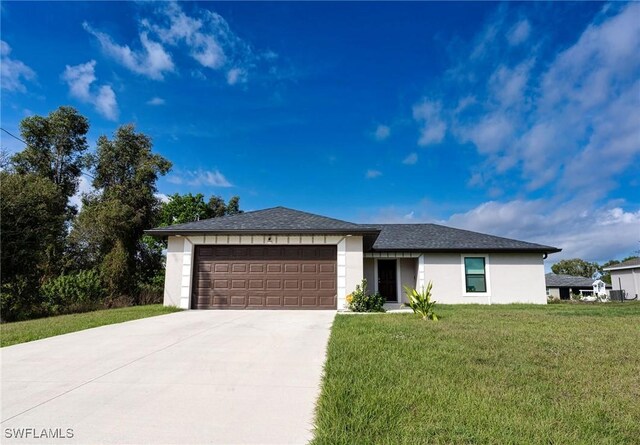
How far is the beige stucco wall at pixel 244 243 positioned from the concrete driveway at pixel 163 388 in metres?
5.58

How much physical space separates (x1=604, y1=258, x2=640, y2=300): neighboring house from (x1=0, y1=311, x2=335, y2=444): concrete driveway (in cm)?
2878

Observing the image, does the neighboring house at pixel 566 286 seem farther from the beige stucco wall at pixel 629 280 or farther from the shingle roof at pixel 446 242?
the shingle roof at pixel 446 242

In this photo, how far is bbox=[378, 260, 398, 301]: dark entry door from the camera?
669 inches

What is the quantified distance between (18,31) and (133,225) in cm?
1205

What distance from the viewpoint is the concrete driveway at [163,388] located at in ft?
9.41

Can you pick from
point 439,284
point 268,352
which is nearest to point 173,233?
point 268,352

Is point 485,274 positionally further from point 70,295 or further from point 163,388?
point 70,295

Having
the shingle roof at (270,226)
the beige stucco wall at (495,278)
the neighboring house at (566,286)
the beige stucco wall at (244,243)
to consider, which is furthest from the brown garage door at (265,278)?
the neighboring house at (566,286)

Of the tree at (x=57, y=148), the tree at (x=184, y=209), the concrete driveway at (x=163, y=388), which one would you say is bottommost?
the concrete driveway at (x=163, y=388)

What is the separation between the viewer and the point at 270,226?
12773mm

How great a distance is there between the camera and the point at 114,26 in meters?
11.6

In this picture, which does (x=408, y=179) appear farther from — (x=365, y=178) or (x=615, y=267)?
(x=615, y=267)

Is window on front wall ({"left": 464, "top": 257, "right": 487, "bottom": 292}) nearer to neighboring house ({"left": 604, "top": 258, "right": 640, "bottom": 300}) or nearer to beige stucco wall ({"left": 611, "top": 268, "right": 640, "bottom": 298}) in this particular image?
neighboring house ({"left": 604, "top": 258, "right": 640, "bottom": 300})

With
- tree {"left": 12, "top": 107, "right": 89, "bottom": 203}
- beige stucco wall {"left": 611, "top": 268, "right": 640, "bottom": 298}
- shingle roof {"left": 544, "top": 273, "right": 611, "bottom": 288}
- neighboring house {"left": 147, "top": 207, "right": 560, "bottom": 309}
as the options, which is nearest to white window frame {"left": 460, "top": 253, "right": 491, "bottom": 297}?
neighboring house {"left": 147, "top": 207, "right": 560, "bottom": 309}
